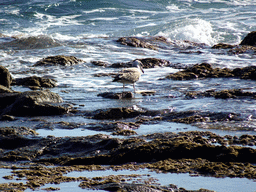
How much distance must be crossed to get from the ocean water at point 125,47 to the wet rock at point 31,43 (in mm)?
42

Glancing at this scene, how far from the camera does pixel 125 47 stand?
15.1 meters

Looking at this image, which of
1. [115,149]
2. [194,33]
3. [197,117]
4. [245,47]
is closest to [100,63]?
[245,47]

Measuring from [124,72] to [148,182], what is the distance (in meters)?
5.54

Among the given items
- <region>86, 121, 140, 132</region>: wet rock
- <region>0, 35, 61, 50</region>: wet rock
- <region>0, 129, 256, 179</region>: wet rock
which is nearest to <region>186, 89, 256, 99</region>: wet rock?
<region>86, 121, 140, 132</region>: wet rock

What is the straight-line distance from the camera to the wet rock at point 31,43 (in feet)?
50.3

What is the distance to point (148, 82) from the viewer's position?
9.26m

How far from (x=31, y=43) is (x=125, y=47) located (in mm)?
4298

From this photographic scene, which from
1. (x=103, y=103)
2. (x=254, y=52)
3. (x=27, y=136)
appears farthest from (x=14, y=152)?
(x=254, y=52)

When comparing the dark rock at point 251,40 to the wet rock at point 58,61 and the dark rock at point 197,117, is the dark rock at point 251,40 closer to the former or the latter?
the wet rock at point 58,61

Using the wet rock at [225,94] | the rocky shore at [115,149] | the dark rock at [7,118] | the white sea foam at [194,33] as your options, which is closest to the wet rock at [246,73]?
the wet rock at [225,94]

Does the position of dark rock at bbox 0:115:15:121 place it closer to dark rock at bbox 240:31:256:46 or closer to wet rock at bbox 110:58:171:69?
wet rock at bbox 110:58:171:69

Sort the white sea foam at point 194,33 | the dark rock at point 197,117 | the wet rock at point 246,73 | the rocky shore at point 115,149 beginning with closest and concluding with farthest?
the rocky shore at point 115,149
the dark rock at point 197,117
the wet rock at point 246,73
the white sea foam at point 194,33

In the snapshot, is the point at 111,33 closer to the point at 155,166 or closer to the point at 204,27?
the point at 204,27

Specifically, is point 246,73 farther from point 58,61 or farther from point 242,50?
point 58,61
